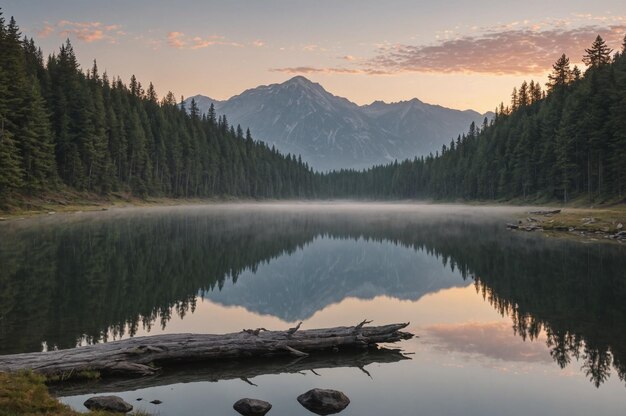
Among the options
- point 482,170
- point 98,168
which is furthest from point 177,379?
point 482,170

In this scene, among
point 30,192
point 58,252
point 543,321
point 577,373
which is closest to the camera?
point 577,373

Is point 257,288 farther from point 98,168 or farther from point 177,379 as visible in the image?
point 98,168

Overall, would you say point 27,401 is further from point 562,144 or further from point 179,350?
point 562,144

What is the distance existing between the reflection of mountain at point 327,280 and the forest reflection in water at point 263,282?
0.14 m

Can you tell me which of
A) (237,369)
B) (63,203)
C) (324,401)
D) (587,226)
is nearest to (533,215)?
(587,226)

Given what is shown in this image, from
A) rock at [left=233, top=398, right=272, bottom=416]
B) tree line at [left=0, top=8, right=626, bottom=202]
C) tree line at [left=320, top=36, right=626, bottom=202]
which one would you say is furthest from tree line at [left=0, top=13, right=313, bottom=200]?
tree line at [left=320, top=36, right=626, bottom=202]

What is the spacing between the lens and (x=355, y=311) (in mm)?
23359

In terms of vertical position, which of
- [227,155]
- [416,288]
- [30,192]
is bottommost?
[416,288]

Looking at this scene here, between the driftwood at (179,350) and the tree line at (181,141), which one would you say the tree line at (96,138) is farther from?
the driftwood at (179,350)

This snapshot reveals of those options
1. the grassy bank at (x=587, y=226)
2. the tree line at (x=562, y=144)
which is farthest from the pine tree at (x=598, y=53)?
the grassy bank at (x=587, y=226)

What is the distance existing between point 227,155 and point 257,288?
15814 cm

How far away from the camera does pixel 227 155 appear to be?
18125 cm

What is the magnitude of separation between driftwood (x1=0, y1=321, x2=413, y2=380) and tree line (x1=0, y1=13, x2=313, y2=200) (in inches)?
2113

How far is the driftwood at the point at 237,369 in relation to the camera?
1237cm
